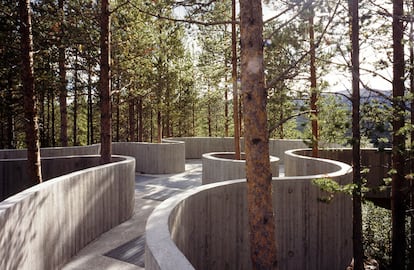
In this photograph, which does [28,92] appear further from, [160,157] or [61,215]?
[160,157]

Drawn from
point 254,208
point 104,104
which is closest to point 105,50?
point 104,104

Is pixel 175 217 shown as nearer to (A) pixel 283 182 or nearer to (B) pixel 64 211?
(B) pixel 64 211

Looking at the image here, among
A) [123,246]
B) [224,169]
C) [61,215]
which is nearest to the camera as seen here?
[61,215]

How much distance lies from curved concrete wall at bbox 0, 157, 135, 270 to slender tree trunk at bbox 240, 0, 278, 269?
2541 mm

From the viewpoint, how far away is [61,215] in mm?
4676

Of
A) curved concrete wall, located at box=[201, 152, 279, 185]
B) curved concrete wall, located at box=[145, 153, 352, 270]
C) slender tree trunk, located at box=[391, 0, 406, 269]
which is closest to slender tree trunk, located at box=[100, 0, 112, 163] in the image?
curved concrete wall, located at box=[201, 152, 279, 185]

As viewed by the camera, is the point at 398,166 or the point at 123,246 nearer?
the point at 123,246

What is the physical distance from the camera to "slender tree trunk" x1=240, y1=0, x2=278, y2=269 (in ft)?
12.0

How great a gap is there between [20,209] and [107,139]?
4.07m

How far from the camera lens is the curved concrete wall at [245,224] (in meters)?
4.26

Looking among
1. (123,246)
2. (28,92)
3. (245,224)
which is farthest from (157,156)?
(245,224)

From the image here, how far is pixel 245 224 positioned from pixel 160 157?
330 inches

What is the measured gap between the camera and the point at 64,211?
4.77m

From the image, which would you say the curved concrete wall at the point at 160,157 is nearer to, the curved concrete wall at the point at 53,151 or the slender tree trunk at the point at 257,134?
the curved concrete wall at the point at 53,151
